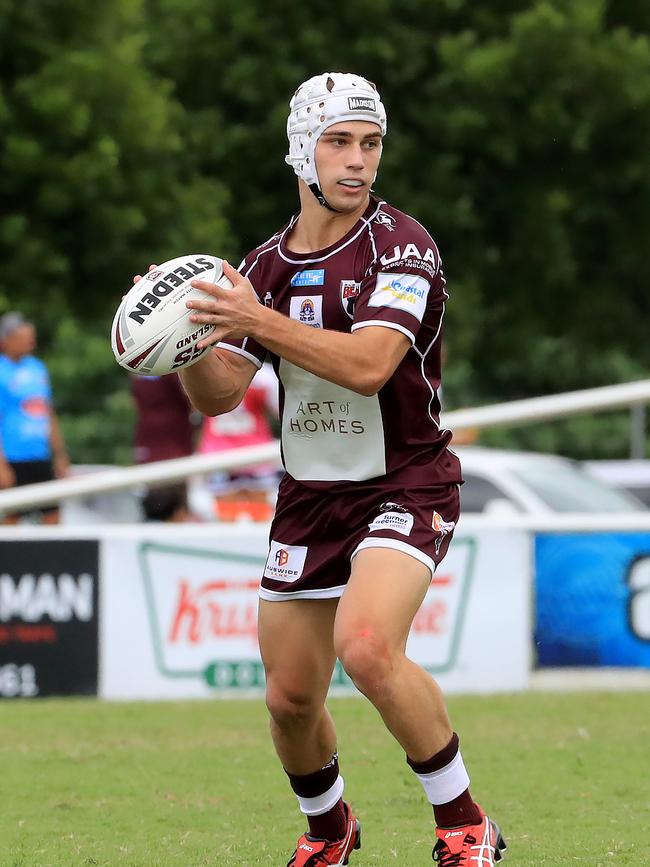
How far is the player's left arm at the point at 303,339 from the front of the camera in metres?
4.73

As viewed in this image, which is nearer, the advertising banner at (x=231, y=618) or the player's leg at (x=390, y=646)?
the player's leg at (x=390, y=646)

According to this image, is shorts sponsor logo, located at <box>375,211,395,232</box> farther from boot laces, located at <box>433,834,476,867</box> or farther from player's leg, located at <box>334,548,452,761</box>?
boot laces, located at <box>433,834,476,867</box>

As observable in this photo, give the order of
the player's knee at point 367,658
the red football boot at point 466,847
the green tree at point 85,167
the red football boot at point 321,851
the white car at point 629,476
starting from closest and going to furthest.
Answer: the player's knee at point 367,658 → the red football boot at point 466,847 → the red football boot at point 321,851 → the green tree at point 85,167 → the white car at point 629,476

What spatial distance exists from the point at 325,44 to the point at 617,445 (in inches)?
345

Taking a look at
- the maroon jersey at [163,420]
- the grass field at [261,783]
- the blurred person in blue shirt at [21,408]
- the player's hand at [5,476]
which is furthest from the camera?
the maroon jersey at [163,420]

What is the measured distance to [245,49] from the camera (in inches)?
736

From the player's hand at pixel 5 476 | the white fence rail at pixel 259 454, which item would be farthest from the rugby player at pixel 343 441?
the player's hand at pixel 5 476

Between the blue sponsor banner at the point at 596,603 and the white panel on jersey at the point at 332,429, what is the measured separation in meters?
4.83

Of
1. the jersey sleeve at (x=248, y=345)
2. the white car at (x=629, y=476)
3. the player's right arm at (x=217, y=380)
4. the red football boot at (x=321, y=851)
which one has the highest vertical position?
the jersey sleeve at (x=248, y=345)

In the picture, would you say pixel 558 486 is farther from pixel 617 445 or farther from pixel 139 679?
pixel 617 445

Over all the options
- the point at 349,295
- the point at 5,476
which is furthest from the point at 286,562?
the point at 5,476

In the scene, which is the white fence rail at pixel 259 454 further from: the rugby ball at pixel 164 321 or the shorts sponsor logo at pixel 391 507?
the rugby ball at pixel 164 321

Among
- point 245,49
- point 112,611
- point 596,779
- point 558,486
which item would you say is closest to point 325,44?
point 245,49

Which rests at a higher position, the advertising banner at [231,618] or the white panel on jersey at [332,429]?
the white panel on jersey at [332,429]
